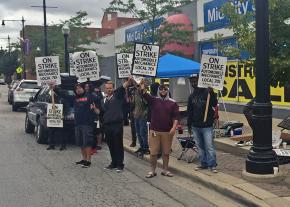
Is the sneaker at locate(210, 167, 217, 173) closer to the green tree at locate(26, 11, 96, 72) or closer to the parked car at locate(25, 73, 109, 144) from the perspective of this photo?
the parked car at locate(25, 73, 109, 144)

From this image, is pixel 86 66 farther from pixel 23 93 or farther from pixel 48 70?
pixel 23 93

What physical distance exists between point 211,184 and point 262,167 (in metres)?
0.85

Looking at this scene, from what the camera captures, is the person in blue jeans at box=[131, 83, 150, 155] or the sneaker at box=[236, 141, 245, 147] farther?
the person in blue jeans at box=[131, 83, 150, 155]

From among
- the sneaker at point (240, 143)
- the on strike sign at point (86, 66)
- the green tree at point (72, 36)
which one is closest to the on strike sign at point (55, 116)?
the on strike sign at point (86, 66)

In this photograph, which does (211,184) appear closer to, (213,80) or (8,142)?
(213,80)

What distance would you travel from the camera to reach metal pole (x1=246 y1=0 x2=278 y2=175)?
7660 mm

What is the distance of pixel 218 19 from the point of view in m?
20.4

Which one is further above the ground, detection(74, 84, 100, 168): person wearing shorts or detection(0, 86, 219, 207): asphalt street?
detection(74, 84, 100, 168): person wearing shorts

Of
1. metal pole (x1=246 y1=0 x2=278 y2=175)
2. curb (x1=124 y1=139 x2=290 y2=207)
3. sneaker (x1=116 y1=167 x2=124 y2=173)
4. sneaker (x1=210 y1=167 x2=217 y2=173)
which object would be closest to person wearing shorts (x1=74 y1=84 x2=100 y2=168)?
sneaker (x1=116 y1=167 x2=124 y2=173)

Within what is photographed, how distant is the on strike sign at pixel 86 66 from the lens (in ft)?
36.8

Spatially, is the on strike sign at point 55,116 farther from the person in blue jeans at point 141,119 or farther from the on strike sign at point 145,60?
the on strike sign at point 145,60

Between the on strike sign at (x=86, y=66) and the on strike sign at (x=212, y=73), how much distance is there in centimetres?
305

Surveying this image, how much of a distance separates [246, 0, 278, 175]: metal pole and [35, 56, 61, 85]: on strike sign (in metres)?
6.46

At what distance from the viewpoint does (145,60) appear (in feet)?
32.4
